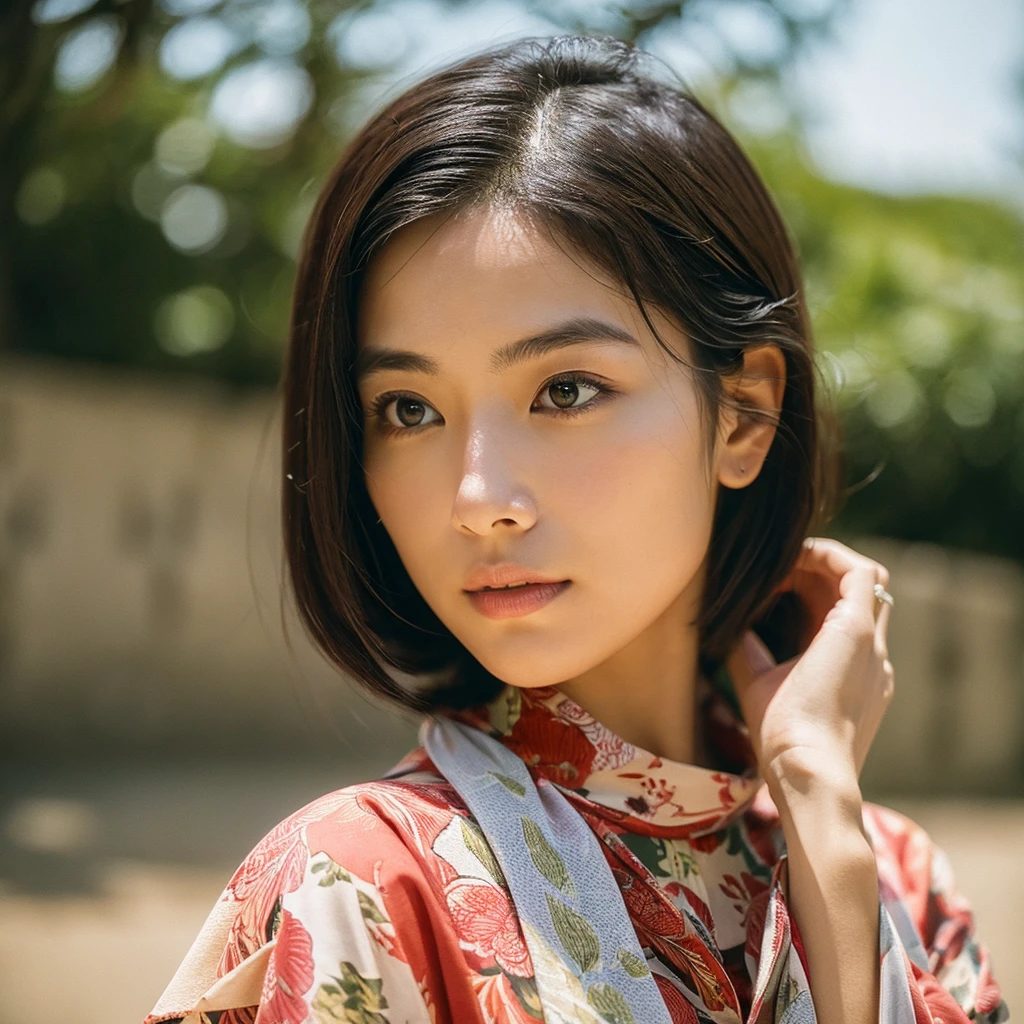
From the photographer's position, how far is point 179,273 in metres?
5.82

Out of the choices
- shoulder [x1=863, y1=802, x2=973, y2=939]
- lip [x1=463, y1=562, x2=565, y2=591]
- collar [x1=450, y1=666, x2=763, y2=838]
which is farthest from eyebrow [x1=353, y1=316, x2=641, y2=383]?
shoulder [x1=863, y1=802, x2=973, y2=939]

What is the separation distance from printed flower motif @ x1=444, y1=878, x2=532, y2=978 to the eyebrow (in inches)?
23.5

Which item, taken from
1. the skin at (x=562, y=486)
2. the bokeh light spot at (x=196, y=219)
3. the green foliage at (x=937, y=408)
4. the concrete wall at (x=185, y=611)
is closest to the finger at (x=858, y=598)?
the skin at (x=562, y=486)

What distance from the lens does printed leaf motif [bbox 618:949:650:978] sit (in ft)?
4.09

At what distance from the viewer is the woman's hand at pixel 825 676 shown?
5.01 feet

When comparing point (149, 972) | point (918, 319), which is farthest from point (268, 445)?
point (918, 319)

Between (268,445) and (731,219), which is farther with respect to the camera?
(268,445)

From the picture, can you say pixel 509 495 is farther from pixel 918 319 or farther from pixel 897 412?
pixel 918 319

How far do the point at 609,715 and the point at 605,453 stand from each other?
0.45 meters

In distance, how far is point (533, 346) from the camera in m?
1.39

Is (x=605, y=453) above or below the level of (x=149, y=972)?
above

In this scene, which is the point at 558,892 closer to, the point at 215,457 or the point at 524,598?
the point at 524,598

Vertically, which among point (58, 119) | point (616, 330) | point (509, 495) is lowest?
point (509, 495)

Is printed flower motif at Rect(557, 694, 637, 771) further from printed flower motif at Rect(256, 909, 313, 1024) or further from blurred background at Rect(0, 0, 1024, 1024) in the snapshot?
blurred background at Rect(0, 0, 1024, 1024)
